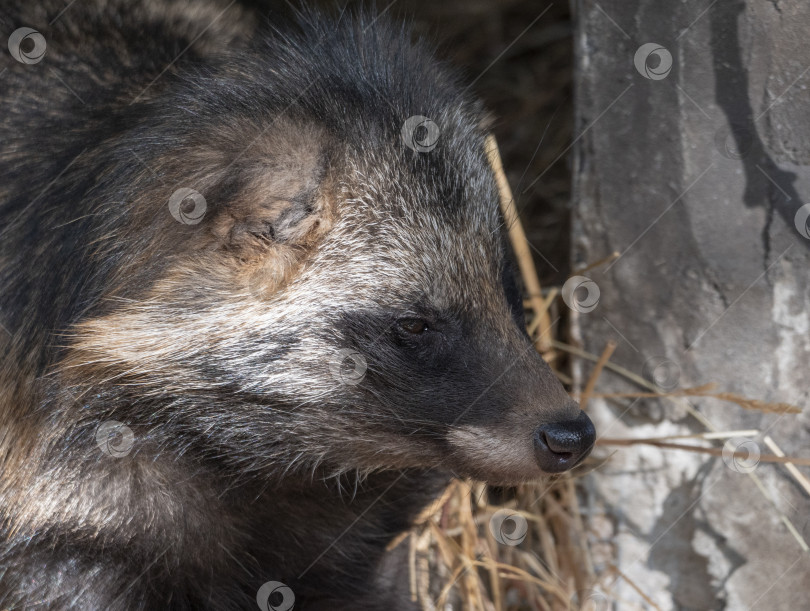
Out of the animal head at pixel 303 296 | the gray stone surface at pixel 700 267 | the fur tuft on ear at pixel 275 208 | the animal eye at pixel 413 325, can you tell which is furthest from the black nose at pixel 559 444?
the gray stone surface at pixel 700 267

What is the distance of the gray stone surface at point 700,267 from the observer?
296cm

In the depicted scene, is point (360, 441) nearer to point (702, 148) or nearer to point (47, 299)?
point (47, 299)

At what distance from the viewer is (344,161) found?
2533 mm

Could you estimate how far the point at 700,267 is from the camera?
3.24 meters

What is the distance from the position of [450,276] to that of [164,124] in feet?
2.75

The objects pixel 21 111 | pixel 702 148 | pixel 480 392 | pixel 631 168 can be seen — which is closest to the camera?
pixel 480 392

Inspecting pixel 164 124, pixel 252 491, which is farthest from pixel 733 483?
pixel 164 124

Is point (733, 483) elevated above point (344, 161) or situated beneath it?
situated beneath

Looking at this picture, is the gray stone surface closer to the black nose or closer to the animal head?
the animal head

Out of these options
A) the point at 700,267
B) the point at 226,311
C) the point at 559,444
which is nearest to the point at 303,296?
the point at 226,311

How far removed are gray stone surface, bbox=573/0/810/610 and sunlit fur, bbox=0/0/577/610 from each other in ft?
2.59

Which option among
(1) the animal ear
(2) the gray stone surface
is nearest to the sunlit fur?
(1) the animal ear

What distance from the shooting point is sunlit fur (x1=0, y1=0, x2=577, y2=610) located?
247 centimetres

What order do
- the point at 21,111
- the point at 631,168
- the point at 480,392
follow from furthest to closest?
the point at 631,168 < the point at 21,111 < the point at 480,392
